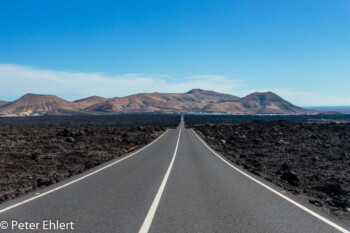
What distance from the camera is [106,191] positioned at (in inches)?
361

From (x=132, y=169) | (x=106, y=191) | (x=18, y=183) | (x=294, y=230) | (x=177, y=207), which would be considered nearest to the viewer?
(x=294, y=230)

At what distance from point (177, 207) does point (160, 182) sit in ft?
11.1

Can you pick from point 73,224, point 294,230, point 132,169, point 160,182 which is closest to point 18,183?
point 132,169

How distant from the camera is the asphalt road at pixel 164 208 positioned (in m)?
6.04

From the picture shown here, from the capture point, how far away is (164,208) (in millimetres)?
7309

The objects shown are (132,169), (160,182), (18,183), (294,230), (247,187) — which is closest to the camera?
(294,230)

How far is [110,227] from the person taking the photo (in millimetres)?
5895

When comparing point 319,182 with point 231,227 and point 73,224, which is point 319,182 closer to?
point 231,227

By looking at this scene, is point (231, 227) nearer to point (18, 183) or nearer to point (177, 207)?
point (177, 207)

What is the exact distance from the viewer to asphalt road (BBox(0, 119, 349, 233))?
604 cm

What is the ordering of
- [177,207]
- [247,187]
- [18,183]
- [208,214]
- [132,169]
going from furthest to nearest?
[132,169] → [18,183] → [247,187] → [177,207] → [208,214]

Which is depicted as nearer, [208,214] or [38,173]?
[208,214]

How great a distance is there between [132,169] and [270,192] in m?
6.49

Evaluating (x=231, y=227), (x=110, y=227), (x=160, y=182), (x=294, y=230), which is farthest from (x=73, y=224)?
(x=160, y=182)
